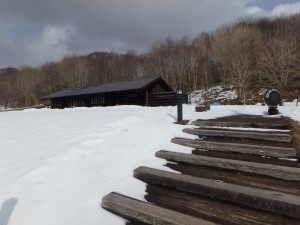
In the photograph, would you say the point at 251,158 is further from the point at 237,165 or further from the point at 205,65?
the point at 205,65

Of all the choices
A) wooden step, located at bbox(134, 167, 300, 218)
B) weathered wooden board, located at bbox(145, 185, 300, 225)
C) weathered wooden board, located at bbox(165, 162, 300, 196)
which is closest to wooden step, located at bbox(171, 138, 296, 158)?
weathered wooden board, located at bbox(165, 162, 300, 196)

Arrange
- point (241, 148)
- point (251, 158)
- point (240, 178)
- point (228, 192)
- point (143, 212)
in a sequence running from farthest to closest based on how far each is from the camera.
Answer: point (241, 148)
point (251, 158)
point (240, 178)
point (228, 192)
point (143, 212)

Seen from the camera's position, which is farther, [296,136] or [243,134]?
[243,134]

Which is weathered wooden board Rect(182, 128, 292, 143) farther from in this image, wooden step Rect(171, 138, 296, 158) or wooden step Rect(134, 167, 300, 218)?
wooden step Rect(134, 167, 300, 218)

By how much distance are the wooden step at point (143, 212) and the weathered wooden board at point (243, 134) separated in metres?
3.00

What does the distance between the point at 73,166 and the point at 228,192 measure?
2.75 meters

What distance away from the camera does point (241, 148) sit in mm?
4645

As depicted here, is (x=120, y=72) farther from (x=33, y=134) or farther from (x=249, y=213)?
(x=249, y=213)

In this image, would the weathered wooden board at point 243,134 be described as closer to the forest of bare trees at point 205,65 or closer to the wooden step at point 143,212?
the wooden step at point 143,212

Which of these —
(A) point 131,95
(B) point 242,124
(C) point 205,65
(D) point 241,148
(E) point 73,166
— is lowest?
(E) point 73,166

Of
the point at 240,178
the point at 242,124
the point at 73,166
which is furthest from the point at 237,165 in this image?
the point at 73,166

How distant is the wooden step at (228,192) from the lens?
285 cm

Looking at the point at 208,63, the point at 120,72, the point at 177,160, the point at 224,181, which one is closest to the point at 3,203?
the point at 177,160

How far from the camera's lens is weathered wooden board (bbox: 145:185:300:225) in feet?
8.99
